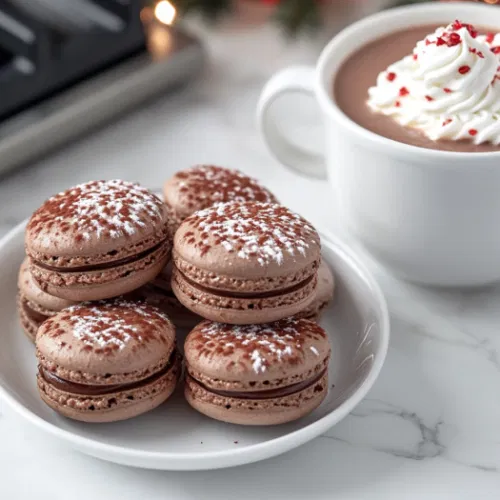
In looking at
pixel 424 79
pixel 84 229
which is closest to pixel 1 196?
pixel 84 229

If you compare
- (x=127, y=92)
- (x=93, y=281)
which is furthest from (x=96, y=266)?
(x=127, y=92)

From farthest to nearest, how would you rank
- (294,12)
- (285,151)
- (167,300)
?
1. (294,12)
2. (285,151)
3. (167,300)

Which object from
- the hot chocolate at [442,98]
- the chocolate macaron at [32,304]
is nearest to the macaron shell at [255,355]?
the chocolate macaron at [32,304]

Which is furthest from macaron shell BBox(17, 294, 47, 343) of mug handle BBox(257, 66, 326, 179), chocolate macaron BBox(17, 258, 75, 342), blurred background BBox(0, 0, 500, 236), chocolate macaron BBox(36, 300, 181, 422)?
mug handle BBox(257, 66, 326, 179)

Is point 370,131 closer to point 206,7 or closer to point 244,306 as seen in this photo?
point 244,306

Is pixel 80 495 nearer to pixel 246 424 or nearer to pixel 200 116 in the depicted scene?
pixel 246 424

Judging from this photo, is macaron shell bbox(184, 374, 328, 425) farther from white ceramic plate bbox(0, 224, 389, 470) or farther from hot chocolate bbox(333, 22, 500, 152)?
hot chocolate bbox(333, 22, 500, 152)

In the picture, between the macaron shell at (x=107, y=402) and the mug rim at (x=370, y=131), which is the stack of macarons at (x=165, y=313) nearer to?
the macaron shell at (x=107, y=402)
